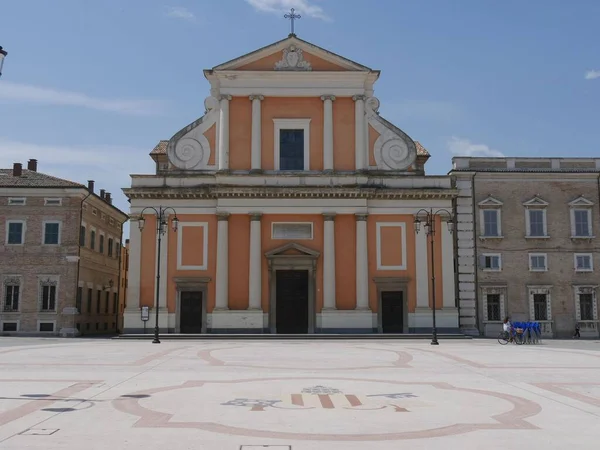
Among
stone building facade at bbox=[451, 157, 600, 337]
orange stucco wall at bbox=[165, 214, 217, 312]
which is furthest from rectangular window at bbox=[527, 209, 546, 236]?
orange stucco wall at bbox=[165, 214, 217, 312]

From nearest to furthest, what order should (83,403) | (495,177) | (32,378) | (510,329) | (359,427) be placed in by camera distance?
1. (359,427)
2. (83,403)
3. (32,378)
4. (510,329)
5. (495,177)

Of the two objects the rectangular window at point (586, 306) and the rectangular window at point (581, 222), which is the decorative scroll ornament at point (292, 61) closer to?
the rectangular window at point (581, 222)

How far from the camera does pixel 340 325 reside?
130 ft

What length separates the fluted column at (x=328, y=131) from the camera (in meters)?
41.1

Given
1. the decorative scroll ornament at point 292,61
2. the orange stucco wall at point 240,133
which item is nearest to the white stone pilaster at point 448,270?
the orange stucco wall at point 240,133

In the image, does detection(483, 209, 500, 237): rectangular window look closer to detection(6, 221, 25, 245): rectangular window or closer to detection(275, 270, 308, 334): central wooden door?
detection(275, 270, 308, 334): central wooden door

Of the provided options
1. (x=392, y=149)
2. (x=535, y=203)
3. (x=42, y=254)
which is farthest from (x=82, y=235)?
(x=535, y=203)

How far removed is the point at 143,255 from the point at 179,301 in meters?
3.61

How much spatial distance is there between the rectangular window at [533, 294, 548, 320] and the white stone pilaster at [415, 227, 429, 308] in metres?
7.21

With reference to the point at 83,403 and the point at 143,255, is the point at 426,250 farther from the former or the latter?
the point at 83,403

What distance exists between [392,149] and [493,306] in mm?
11904

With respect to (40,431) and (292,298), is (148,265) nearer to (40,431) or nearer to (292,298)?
(292,298)

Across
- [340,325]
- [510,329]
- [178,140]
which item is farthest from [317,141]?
[510,329]

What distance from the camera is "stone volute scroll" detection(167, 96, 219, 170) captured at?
41750 millimetres
